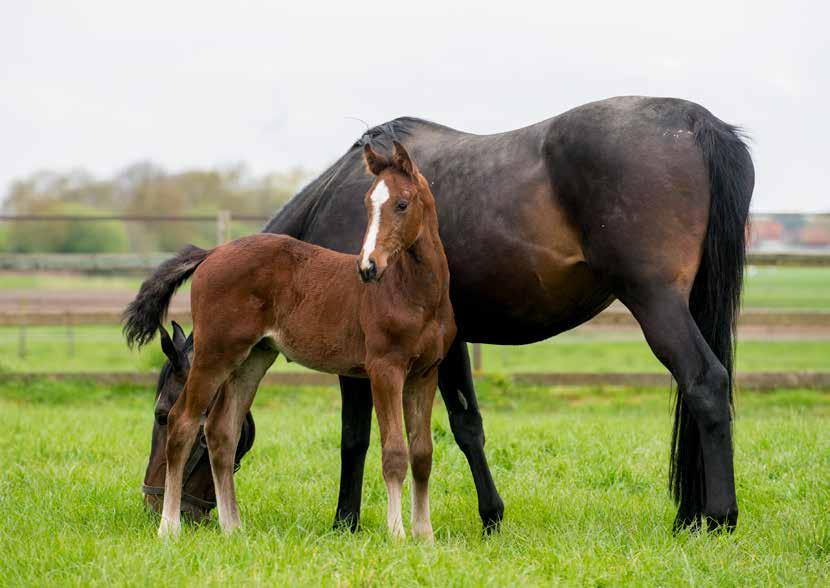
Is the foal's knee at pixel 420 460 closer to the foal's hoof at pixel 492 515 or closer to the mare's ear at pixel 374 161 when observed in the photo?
the foal's hoof at pixel 492 515

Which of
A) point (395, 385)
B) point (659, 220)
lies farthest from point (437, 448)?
point (659, 220)

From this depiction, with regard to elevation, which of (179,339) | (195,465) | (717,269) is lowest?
(195,465)

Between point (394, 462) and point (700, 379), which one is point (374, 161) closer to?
point (394, 462)

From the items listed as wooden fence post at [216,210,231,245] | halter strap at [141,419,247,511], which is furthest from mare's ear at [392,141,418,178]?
wooden fence post at [216,210,231,245]

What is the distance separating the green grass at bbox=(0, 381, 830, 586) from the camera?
3.55m

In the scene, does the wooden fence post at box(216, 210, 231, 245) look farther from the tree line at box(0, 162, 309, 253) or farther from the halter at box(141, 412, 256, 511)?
the tree line at box(0, 162, 309, 253)

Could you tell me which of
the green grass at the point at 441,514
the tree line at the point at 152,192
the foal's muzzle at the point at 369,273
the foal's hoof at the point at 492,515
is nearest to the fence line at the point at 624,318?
the green grass at the point at 441,514

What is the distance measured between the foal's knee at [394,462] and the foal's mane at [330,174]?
155cm

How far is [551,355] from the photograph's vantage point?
1762 cm

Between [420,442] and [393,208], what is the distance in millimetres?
1083

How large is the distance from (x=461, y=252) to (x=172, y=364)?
152cm

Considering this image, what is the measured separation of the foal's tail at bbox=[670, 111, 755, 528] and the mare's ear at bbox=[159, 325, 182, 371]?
2372mm

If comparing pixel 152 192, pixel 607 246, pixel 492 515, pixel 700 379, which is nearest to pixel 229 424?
pixel 492 515

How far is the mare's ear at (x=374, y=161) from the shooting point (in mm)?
4051
